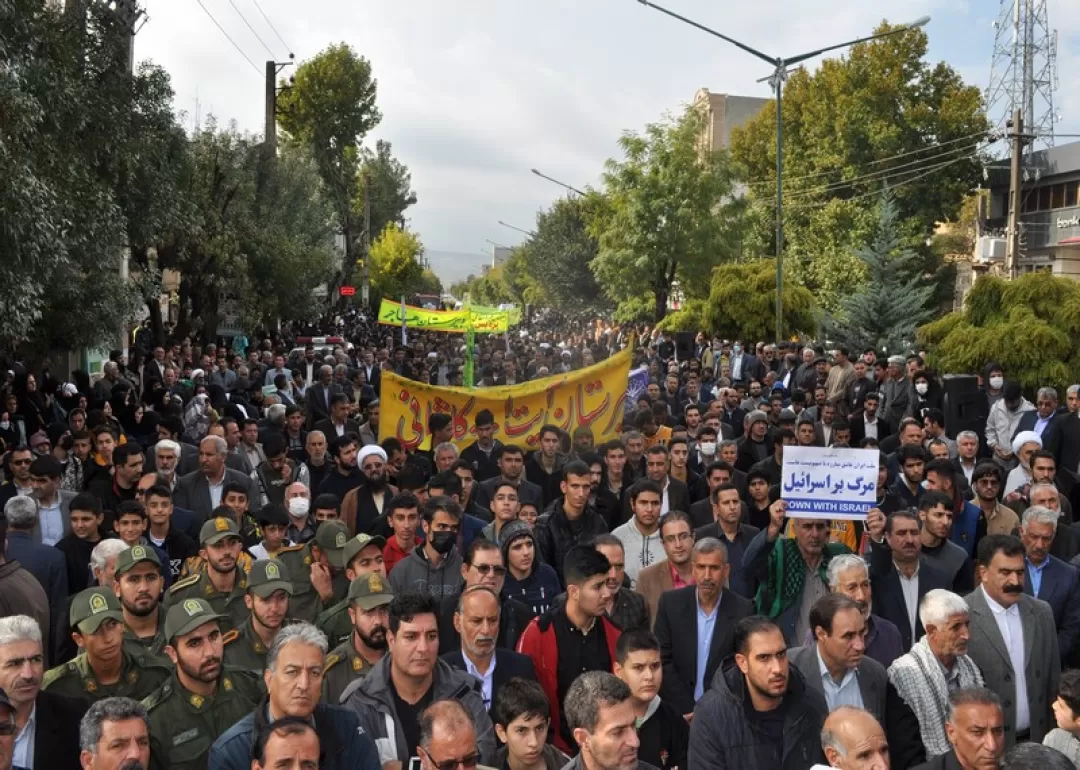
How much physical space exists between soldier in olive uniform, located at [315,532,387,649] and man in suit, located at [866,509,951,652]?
9.03ft

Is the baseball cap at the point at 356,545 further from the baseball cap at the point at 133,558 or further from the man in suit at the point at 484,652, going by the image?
the man in suit at the point at 484,652

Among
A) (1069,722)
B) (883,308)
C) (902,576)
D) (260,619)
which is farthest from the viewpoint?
(883,308)

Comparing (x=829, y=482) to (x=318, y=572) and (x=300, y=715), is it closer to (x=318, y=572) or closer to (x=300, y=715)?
(x=318, y=572)

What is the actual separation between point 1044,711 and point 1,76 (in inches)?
348

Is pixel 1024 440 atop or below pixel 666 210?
below

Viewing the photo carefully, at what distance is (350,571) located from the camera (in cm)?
720

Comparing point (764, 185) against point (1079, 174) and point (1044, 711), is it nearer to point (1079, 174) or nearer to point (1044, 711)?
point (1079, 174)

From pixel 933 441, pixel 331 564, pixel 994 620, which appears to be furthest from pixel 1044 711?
pixel 933 441

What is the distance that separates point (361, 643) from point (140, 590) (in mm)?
1352

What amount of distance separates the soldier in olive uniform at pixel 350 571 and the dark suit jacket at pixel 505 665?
945 millimetres

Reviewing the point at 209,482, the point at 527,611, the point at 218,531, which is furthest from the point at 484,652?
the point at 209,482

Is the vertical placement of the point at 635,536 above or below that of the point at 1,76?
below

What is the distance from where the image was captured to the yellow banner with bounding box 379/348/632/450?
1395cm

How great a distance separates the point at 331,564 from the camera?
25.3 ft
